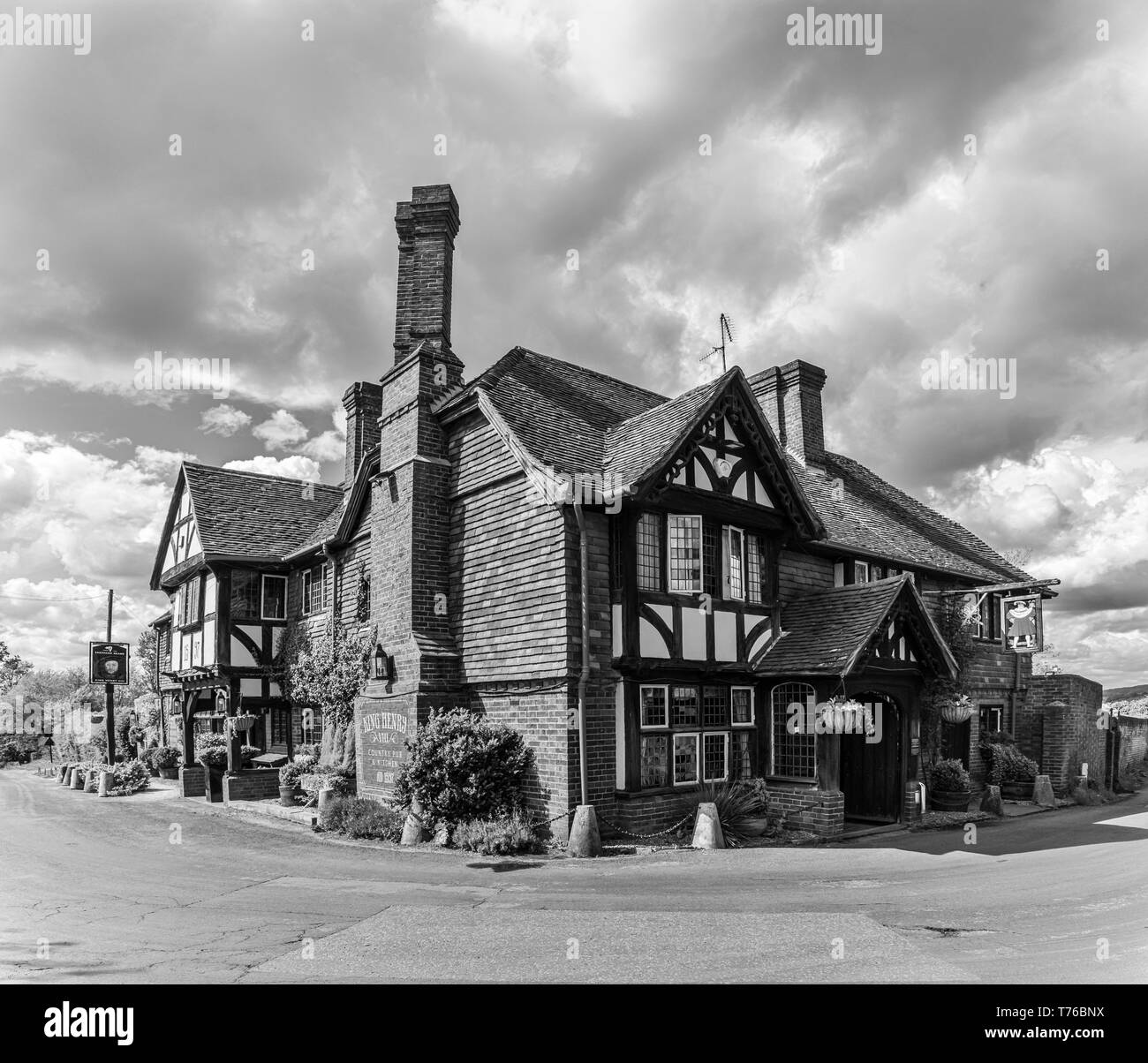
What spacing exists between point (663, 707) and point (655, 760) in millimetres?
895

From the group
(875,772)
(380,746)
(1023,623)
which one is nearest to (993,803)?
(875,772)

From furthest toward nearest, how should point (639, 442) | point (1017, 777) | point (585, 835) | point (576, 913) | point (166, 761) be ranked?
point (166, 761), point (1017, 777), point (639, 442), point (585, 835), point (576, 913)

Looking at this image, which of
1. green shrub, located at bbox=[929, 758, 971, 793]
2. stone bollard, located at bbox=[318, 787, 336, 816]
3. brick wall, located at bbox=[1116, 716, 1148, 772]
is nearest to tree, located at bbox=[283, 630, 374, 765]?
stone bollard, located at bbox=[318, 787, 336, 816]

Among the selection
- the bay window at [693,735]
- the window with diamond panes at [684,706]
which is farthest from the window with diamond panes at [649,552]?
the window with diamond panes at [684,706]

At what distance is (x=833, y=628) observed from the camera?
604 inches

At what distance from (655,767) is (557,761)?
1945 millimetres

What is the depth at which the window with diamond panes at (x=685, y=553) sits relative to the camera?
14.6m

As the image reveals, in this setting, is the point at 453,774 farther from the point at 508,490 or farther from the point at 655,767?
the point at 508,490

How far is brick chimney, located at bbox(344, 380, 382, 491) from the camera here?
24578 millimetres

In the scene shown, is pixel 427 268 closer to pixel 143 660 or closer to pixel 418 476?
pixel 418 476

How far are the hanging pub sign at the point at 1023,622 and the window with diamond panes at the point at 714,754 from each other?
940cm

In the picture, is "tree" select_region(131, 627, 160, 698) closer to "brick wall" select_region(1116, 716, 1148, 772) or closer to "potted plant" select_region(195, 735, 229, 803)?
"potted plant" select_region(195, 735, 229, 803)

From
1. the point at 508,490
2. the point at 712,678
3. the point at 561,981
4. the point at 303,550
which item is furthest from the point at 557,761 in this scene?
the point at 303,550
